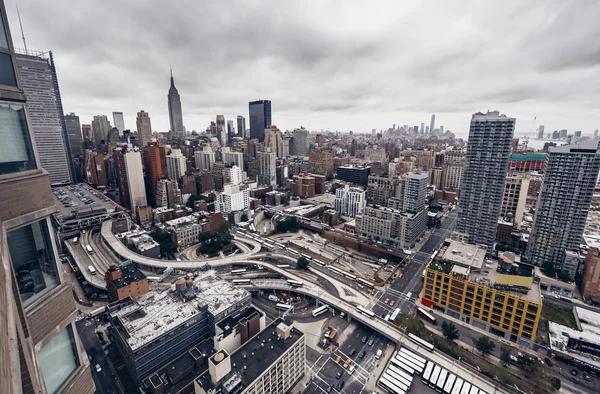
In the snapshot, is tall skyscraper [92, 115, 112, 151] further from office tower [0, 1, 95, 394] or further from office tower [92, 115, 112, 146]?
office tower [0, 1, 95, 394]

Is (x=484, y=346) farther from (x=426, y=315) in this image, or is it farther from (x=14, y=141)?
(x=14, y=141)

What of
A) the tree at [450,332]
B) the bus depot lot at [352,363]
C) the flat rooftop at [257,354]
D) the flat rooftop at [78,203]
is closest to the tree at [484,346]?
the tree at [450,332]

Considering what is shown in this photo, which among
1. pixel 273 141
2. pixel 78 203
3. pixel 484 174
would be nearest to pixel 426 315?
pixel 484 174

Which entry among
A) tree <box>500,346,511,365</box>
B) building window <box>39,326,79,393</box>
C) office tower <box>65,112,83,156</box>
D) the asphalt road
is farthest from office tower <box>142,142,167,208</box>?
tree <box>500,346,511,365</box>

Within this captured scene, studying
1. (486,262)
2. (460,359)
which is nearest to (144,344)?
(460,359)

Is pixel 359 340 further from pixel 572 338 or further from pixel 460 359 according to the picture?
pixel 572 338

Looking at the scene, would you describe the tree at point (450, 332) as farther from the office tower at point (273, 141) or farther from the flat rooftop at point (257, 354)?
the office tower at point (273, 141)
